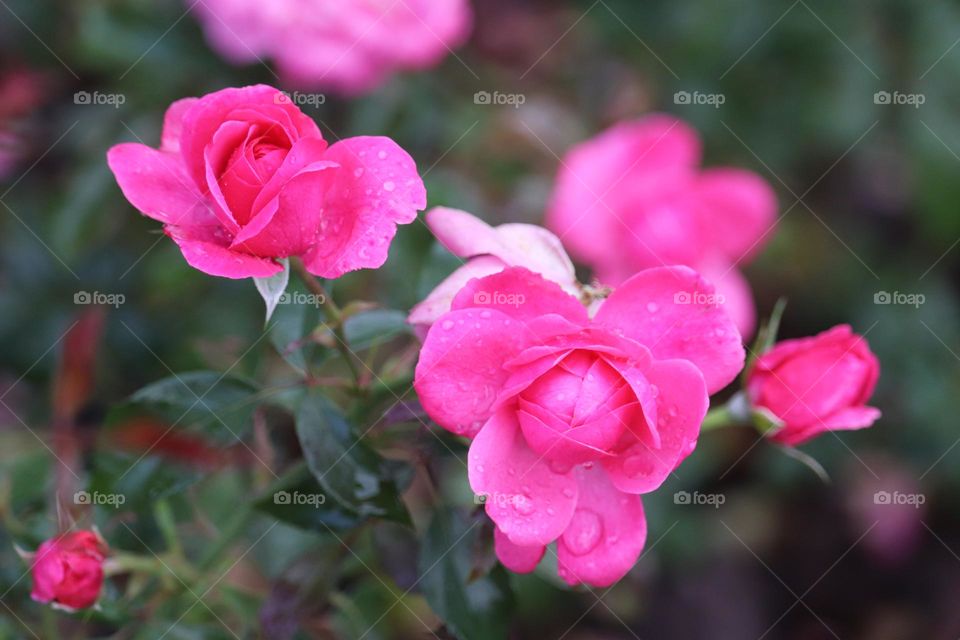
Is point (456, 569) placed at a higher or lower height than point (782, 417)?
lower

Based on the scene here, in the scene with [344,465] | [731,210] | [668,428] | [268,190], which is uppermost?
[268,190]

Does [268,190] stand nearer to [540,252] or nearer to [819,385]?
[540,252]

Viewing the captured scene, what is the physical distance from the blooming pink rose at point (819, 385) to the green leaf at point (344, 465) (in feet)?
1.17

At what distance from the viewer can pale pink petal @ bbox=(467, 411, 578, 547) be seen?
2.29 ft

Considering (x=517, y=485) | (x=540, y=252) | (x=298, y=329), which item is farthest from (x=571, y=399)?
(x=298, y=329)

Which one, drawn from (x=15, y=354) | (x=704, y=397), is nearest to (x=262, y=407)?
(x=704, y=397)

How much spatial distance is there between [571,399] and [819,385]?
10.6 inches

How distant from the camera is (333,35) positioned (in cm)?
154

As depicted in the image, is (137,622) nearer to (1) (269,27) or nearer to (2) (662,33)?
(1) (269,27)

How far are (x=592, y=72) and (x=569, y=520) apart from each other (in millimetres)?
1550

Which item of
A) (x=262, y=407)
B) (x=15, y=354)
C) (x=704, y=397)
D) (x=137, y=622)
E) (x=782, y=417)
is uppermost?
(x=704, y=397)

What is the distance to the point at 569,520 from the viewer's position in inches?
28.6

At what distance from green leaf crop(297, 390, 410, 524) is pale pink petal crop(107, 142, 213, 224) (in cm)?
20

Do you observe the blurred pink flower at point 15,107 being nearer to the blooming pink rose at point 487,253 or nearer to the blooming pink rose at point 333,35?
the blooming pink rose at point 333,35
